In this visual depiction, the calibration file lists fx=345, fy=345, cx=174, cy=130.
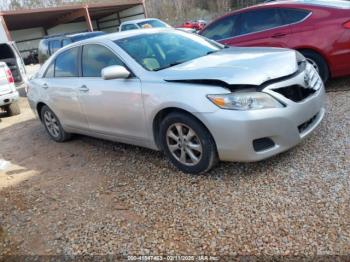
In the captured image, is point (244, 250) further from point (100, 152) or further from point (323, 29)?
point (323, 29)

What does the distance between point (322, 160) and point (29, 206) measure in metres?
3.15

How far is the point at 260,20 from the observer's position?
6.08 m

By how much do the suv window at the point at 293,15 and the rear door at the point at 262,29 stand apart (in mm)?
65

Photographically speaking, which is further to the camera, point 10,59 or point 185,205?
point 10,59

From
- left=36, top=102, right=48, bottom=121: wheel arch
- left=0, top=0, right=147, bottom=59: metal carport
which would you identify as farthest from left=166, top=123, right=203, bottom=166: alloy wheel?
left=0, top=0, right=147, bottom=59: metal carport

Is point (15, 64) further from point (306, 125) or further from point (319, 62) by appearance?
point (306, 125)

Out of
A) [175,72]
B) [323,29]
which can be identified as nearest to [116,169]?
[175,72]

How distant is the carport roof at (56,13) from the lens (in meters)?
23.6

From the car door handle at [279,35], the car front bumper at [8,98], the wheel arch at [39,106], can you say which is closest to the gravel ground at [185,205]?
the wheel arch at [39,106]

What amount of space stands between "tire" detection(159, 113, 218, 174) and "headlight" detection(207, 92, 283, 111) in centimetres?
34

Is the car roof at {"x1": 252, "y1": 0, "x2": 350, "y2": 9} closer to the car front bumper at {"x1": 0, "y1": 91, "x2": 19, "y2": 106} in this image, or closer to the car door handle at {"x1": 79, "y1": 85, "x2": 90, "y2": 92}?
the car door handle at {"x1": 79, "y1": 85, "x2": 90, "y2": 92}

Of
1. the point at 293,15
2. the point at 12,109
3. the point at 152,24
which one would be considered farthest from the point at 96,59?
the point at 152,24

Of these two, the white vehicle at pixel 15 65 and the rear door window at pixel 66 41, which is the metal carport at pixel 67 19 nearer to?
the rear door window at pixel 66 41

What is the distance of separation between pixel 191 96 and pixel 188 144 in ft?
1.71
